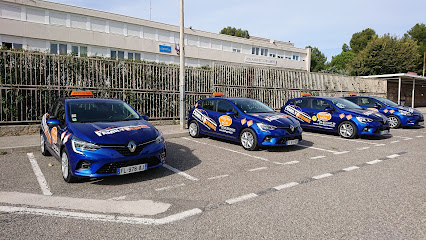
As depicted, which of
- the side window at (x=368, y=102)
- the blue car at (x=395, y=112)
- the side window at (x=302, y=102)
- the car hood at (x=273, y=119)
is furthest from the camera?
the side window at (x=368, y=102)

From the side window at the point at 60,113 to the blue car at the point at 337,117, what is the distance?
8.40m

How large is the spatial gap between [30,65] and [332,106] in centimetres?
1070

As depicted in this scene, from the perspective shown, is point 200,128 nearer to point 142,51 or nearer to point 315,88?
point 315,88

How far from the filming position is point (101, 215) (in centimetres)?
349

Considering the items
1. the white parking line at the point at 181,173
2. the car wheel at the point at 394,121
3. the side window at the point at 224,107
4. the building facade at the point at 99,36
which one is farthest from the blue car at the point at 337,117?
the building facade at the point at 99,36

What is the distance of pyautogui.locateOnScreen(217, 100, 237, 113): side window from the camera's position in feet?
27.4

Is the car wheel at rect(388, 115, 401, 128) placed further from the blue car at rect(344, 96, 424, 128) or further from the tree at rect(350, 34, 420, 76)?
the tree at rect(350, 34, 420, 76)

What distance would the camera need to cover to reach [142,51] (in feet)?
110

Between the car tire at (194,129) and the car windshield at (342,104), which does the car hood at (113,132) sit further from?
the car windshield at (342,104)

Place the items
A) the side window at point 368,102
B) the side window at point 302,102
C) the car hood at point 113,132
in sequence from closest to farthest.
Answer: the car hood at point 113,132 < the side window at point 302,102 < the side window at point 368,102

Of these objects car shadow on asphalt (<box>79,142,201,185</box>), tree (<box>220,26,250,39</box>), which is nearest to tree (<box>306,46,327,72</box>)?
tree (<box>220,26,250,39</box>)

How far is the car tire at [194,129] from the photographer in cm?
945

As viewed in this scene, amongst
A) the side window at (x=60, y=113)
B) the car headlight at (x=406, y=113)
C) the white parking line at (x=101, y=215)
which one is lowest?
the white parking line at (x=101, y=215)

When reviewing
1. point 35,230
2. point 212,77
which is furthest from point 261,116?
point 212,77
